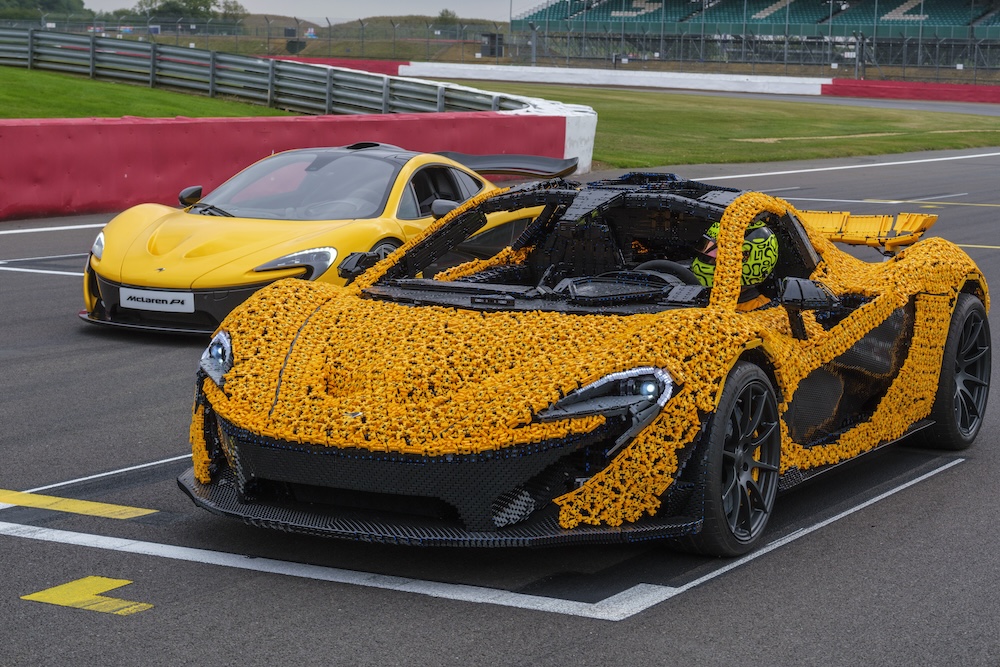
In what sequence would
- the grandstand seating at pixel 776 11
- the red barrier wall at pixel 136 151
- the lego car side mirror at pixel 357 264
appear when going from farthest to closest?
the grandstand seating at pixel 776 11 → the red barrier wall at pixel 136 151 → the lego car side mirror at pixel 357 264

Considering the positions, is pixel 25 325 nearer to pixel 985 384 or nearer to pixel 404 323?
pixel 404 323

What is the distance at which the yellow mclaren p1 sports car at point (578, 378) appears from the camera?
4633 millimetres

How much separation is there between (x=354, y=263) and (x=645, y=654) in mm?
2839

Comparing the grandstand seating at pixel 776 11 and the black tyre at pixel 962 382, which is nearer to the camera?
the black tyre at pixel 962 382

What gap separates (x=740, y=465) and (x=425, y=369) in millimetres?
1232

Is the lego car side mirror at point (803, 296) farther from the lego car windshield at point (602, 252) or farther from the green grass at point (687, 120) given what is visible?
the green grass at point (687, 120)

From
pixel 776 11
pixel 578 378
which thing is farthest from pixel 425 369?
pixel 776 11

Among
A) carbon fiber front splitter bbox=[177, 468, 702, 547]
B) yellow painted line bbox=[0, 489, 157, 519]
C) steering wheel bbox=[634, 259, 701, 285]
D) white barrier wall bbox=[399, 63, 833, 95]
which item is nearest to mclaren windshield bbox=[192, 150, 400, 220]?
steering wheel bbox=[634, 259, 701, 285]

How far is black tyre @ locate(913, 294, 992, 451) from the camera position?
Result: 6.75 meters

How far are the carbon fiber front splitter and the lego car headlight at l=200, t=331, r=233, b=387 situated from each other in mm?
585

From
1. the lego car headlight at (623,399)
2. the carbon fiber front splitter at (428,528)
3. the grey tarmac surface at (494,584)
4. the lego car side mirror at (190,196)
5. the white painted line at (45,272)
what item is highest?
the lego car side mirror at (190,196)

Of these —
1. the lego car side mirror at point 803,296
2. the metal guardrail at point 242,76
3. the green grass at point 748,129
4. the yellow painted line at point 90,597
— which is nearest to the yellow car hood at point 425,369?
the lego car side mirror at point 803,296

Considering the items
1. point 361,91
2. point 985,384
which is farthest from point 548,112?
point 985,384

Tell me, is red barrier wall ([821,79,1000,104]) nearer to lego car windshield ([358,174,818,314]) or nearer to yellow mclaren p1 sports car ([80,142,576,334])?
yellow mclaren p1 sports car ([80,142,576,334])
